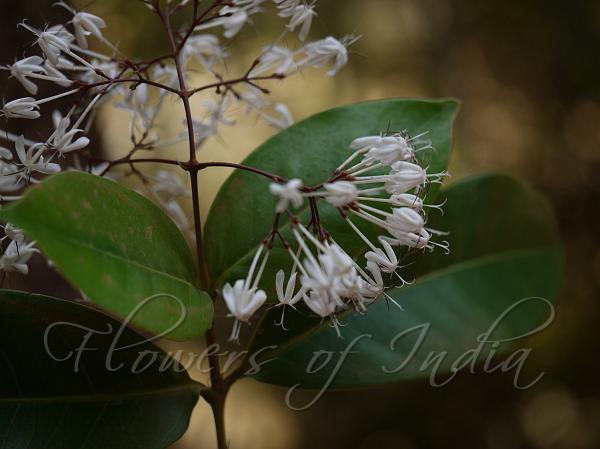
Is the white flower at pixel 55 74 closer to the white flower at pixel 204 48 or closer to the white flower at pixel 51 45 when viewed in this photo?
the white flower at pixel 51 45

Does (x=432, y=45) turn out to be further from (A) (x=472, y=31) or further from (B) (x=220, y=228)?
(B) (x=220, y=228)

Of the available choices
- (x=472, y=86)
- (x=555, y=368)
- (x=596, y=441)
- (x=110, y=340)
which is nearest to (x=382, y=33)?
(x=472, y=86)

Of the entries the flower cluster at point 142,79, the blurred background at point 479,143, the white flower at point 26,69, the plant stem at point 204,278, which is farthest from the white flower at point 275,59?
the blurred background at point 479,143

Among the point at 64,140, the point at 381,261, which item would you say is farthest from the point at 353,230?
the point at 64,140

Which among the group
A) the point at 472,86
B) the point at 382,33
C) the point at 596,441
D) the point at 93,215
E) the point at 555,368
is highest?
the point at 93,215

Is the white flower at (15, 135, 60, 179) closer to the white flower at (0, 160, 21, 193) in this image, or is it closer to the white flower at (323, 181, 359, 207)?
the white flower at (0, 160, 21, 193)

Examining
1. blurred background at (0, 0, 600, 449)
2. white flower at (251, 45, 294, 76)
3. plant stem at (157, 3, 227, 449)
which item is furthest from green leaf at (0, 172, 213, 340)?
blurred background at (0, 0, 600, 449)
